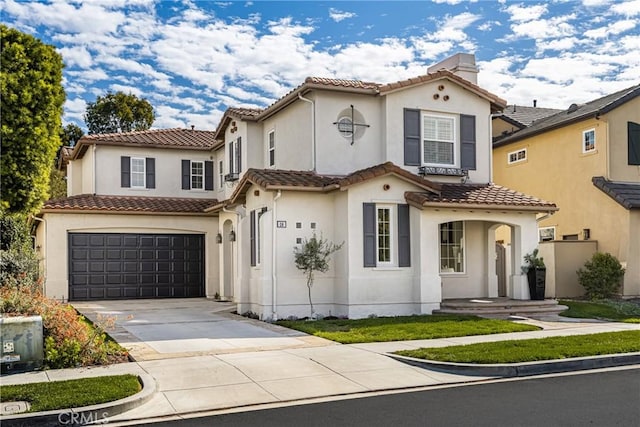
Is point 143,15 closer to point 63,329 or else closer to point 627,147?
point 63,329

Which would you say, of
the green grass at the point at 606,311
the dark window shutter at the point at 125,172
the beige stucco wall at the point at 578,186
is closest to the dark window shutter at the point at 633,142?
the beige stucco wall at the point at 578,186

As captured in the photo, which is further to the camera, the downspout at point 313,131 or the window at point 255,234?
the downspout at point 313,131

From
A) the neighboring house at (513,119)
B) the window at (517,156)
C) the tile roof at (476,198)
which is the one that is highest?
the neighboring house at (513,119)

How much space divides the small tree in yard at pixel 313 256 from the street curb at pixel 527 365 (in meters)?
5.63

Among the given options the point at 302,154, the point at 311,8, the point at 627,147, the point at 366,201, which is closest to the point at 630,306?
the point at 627,147

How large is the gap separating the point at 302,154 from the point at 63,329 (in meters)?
9.41

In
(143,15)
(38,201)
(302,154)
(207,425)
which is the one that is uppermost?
(143,15)

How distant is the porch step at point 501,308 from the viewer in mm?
16781

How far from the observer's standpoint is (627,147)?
22.3 metres

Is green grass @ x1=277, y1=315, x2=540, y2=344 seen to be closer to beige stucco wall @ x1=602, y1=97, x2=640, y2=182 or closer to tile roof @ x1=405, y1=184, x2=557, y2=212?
tile roof @ x1=405, y1=184, x2=557, y2=212

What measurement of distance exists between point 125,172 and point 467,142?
13.1 meters

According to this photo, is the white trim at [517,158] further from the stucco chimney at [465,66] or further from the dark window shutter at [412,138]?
the dark window shutter at [412,138]

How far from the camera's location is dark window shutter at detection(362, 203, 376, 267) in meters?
16.5

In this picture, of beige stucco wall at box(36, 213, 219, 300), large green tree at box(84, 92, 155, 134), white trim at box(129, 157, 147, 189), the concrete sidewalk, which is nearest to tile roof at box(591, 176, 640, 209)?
the concrete sidewalk
